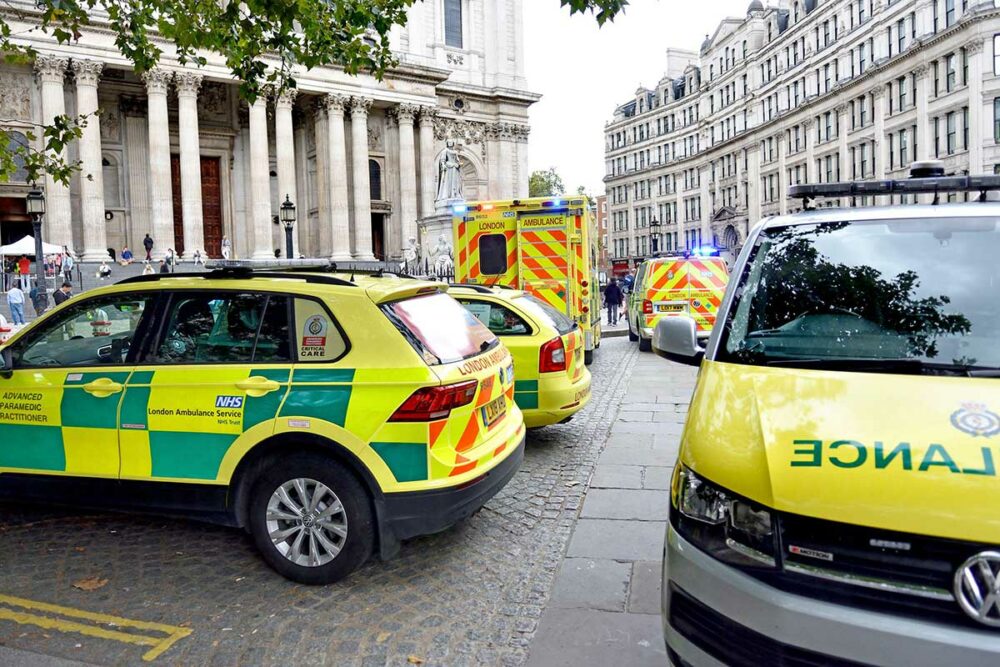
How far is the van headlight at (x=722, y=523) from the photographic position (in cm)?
242

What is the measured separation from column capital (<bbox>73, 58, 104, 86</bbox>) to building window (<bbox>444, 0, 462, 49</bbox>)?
20.3m

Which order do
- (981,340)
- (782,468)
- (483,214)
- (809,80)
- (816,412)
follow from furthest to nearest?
(809,80) → (483,214) → (981,340) → (816,412) → (782,468)

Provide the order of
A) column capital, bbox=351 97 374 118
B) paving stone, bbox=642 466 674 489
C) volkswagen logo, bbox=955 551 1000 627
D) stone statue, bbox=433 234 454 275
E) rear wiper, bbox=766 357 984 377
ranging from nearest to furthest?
volkswagen logo, bbox=955 551 1000 627, rear wiper, bbox=766 357 984 377, paving stone, bbox=642 466 674 489, stone statue, bbox=433 234 454 275, column capital, bbox=351 97 374 118

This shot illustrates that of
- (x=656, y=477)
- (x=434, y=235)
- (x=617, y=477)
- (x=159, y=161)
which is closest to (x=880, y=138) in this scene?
(x=434, y=235)

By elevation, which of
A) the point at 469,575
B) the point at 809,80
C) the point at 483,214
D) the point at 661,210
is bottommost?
the point at 469,575

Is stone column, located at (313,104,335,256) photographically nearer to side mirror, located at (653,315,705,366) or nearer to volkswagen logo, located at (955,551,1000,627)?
side mirror, located at (653,315,705,366)

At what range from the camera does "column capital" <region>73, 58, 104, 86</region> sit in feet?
104

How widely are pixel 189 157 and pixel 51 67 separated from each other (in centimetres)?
609

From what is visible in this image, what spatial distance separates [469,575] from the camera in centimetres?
454

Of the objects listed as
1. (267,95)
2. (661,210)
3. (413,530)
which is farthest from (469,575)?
(661,210)

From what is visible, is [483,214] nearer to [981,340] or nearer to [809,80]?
[981,340]

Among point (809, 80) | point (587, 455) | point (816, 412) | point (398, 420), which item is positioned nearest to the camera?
point (816, 412)

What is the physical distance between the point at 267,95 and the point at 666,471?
3585cm

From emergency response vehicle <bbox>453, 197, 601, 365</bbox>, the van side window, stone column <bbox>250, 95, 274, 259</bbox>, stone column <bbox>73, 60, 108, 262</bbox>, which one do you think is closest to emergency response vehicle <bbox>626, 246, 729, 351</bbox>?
emergency response vehicle <bbox>453, 197, 601, 365</bbox>
